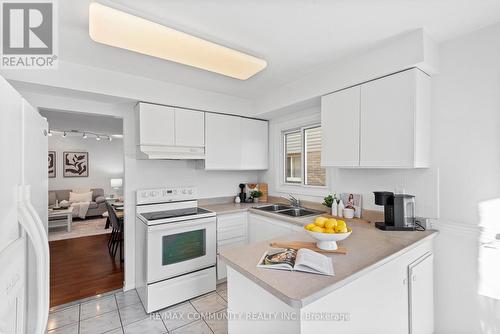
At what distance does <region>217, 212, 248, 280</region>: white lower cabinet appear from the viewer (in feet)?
9.12

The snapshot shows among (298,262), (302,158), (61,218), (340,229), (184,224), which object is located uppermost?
(302,158)

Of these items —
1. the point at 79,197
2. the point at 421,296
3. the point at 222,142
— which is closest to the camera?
the point at 421,296

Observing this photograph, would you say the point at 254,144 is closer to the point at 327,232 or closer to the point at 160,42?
the point at 160,42

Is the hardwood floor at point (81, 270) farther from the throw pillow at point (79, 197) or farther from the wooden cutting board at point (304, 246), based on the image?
the wooden cutting board at point (304, 246)

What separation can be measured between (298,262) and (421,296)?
3.91ft

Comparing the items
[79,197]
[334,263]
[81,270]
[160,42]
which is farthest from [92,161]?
[334,263]

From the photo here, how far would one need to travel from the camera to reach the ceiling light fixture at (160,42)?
4.35 feet

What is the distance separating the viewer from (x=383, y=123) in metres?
1.89

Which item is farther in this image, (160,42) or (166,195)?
(166,195)

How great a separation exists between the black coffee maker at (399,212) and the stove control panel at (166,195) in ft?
7.11

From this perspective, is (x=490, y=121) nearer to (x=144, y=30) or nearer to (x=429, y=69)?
(x=429, y=69)

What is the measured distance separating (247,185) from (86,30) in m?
2.58

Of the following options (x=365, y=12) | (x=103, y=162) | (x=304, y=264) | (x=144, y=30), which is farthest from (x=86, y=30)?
(x=103, y=162)

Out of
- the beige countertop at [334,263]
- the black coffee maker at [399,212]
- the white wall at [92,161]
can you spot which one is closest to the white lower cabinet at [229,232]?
the beige countertop at [334,263]
